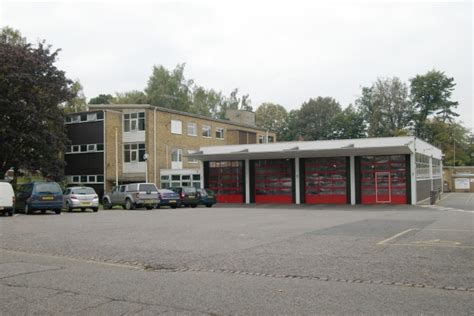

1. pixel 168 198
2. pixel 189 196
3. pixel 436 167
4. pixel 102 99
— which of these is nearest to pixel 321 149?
pixel 189 196

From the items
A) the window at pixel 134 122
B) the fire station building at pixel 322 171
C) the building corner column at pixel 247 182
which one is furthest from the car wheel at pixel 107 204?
the window at pixel 134 122

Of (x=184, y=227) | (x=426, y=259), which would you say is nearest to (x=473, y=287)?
(x=426, y=259)

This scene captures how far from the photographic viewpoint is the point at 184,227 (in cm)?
1731

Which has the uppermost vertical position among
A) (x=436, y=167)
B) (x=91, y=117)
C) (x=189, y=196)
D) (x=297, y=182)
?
(x=91, y=117)

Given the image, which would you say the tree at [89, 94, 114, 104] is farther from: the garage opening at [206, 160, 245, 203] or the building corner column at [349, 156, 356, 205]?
the building corner column at [349, 156, 356, 205]

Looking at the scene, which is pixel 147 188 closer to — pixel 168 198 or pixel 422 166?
pixel 168 198

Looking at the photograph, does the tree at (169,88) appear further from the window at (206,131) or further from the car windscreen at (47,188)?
the car windscreen at (47,188)

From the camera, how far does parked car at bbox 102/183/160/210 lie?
30906 mm

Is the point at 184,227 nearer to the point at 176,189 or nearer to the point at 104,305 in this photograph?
the point at 104,305

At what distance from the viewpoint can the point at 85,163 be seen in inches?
1843

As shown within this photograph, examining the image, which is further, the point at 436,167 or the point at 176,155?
the point at 436,167

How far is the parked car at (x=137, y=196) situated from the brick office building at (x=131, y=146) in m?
10.7

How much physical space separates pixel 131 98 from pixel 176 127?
2269cm

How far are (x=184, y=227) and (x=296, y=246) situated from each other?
6.09 metres
